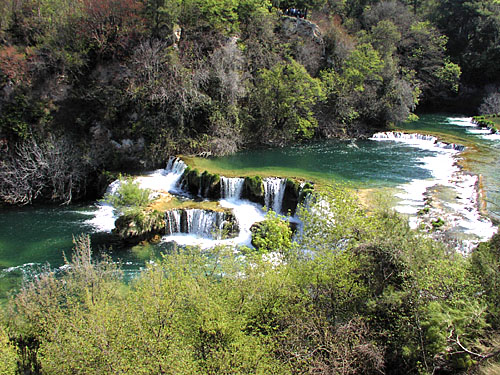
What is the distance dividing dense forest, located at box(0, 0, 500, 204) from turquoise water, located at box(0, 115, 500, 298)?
2.34 metres

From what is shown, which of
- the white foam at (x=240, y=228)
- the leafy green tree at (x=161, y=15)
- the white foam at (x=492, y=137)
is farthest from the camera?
the white foam at (x=492, y=137)

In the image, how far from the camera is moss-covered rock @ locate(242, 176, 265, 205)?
23234 millimetres

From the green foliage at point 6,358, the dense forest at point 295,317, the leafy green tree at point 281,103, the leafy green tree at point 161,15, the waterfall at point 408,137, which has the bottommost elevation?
the green foliage at point 6,358

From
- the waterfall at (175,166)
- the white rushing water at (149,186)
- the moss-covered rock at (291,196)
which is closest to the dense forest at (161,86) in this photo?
the waterfall at (175,166)

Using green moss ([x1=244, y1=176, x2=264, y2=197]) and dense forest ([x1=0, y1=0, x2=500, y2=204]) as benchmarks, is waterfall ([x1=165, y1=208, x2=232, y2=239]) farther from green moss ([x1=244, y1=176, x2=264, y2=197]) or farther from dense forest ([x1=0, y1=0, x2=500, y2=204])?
dense forest ([x1=0, y1=0, x2=500, y2=204])

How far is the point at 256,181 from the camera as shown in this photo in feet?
76.4

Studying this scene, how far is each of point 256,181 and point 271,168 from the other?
4.49 meters

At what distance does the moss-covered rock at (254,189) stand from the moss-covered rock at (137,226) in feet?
19.1

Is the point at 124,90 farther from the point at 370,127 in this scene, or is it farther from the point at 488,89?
the point at 488,89

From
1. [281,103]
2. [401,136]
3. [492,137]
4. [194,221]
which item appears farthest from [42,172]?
[492,137]

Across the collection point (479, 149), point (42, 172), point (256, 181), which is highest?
point (479, 149)

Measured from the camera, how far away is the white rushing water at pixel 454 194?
18500 mm

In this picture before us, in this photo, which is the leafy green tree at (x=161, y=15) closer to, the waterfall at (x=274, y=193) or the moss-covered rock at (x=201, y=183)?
the moss-covered rock at (x=201, y=183)

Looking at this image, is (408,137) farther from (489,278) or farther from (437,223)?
(489,278)
